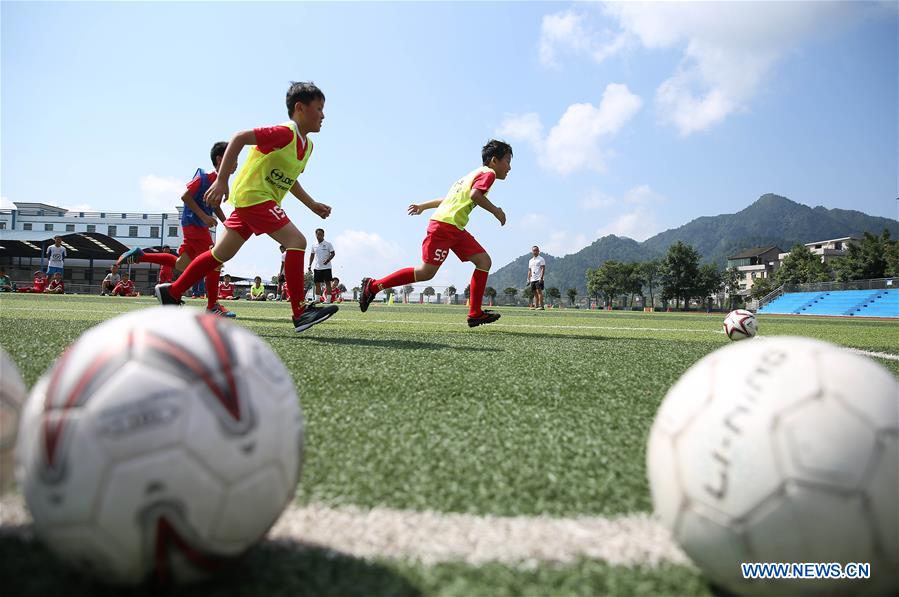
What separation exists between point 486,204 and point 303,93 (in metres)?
2.49

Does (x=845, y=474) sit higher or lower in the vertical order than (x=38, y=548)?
higher

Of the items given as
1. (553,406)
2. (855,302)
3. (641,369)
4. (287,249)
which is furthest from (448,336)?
(855,302)

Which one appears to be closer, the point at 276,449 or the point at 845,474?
the point at 845,474

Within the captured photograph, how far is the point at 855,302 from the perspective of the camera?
43.9 meters

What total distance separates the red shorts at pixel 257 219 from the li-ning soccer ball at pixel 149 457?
4.56 meters

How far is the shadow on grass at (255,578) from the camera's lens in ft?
3.97

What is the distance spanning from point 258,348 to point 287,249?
14.9 feet

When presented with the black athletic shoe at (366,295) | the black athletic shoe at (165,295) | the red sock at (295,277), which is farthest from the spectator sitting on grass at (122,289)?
the red sock at (295,277)

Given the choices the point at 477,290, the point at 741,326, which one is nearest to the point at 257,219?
the point at 477,290

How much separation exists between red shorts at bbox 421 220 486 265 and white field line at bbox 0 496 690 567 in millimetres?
5896

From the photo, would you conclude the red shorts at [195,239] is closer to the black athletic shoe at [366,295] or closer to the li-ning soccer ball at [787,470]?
the black athletic shoe at [366,295]

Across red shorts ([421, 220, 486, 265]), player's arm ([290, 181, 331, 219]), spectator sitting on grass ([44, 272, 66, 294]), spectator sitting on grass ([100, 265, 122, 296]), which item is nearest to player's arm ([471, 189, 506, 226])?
red shorts ([421, 220, 486, 265])

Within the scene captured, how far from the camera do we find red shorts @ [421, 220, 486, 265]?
24.3ft

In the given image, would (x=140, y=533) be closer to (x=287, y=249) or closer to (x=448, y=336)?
(x=287, y=249)
